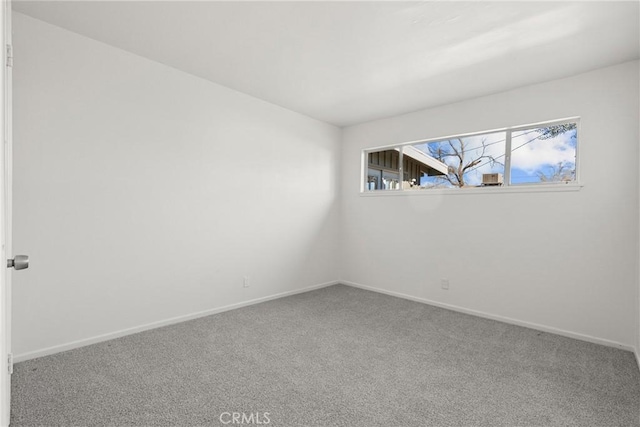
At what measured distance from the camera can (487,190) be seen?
3.53 m

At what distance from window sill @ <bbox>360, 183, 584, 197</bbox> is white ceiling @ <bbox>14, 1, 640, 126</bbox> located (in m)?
1.03

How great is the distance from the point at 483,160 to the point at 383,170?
136cm

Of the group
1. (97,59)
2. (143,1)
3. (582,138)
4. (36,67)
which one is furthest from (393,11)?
(36,67)

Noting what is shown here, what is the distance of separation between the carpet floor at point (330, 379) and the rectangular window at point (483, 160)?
1.60 m

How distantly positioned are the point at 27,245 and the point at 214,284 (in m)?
1.60

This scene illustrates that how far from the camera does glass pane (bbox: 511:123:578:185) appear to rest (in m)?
3.13

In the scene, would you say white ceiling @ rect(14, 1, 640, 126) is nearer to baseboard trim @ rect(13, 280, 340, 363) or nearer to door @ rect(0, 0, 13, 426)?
door @ rect(0, 0, 13, 426)

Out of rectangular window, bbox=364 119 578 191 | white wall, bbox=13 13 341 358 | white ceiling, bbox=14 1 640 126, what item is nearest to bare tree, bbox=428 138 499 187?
rectangular window, bbox=364 119 578 191

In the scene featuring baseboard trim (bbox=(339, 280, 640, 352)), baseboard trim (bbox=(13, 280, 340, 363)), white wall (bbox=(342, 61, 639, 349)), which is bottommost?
baseboard trim (bbox=(339, 280, 640, 352))

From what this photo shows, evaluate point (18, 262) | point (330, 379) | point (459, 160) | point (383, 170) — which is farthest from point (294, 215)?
point (18, 262)

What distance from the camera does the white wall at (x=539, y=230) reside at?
278cm

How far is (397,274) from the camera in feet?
14.1

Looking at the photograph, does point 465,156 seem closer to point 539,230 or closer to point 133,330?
point 539,230

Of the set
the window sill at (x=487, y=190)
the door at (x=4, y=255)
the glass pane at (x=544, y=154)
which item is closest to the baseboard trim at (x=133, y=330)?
the door at (x=4, y=255)
